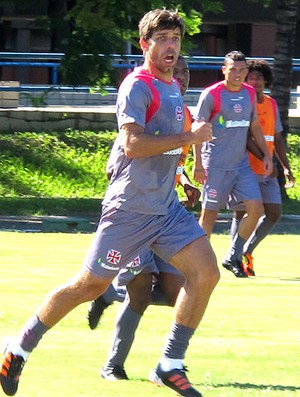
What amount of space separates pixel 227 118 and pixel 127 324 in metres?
4.87

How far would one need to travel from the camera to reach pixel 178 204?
23.2 ft

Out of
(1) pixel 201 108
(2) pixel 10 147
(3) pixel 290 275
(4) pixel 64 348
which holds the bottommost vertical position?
(2) pixel 10 147

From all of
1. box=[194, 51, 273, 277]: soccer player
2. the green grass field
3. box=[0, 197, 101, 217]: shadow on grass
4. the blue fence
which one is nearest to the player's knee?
box=[194, 51, 273, 277]: soccer player

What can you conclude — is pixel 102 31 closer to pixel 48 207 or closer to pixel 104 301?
pixel 48 207

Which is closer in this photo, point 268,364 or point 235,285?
point 268,364

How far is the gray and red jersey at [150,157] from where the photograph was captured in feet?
22.1

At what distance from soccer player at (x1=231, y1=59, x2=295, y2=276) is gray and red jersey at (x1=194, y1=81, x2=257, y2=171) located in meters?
0.36

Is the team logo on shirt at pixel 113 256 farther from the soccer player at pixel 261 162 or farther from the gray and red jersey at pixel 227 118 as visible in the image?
the soccer player at pixel 261 162

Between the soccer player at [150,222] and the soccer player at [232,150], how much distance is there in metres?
4.83

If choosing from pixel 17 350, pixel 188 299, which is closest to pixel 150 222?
pixel 188 299

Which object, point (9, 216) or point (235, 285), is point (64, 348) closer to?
point (235, 285)

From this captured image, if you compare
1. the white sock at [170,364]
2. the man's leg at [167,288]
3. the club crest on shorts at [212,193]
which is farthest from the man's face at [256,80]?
the white sock at [170,364]

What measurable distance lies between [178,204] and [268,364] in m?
1.30

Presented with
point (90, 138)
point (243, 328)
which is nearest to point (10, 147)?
point (90, 138)
